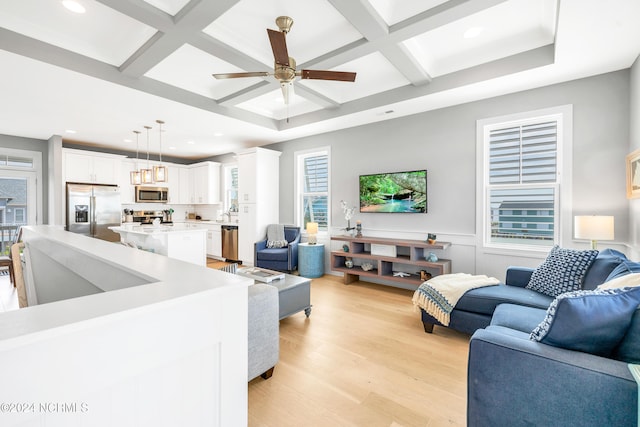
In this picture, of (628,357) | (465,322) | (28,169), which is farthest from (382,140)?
(28,169)

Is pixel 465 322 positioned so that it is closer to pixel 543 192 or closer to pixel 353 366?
pixel 353 366

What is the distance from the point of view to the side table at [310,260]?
16.1 feet

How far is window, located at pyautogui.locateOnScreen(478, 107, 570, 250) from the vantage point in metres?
3.26

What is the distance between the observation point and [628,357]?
1208mm

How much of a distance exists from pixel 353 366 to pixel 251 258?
385 cm

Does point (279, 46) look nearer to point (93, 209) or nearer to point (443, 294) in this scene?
point (443, 294)

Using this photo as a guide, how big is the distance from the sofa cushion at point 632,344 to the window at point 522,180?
2425mm

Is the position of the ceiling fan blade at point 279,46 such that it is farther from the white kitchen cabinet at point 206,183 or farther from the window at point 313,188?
the white kitchen cabinet at point 206,183

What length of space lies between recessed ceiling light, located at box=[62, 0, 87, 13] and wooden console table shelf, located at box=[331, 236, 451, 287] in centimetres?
374

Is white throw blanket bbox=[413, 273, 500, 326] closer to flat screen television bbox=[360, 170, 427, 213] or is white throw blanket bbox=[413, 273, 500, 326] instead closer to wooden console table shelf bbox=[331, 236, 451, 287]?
wooden console table shelf bbox=[331, 236, 451, 287]

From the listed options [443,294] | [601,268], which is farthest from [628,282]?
[443,294]

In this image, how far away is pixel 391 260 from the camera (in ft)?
13.1

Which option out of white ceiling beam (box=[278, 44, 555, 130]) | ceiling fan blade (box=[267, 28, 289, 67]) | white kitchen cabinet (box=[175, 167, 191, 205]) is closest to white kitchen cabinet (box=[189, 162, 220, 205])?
white kitchen cabinet (box=[175, 167, 191, 205])

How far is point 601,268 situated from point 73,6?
453 cm
